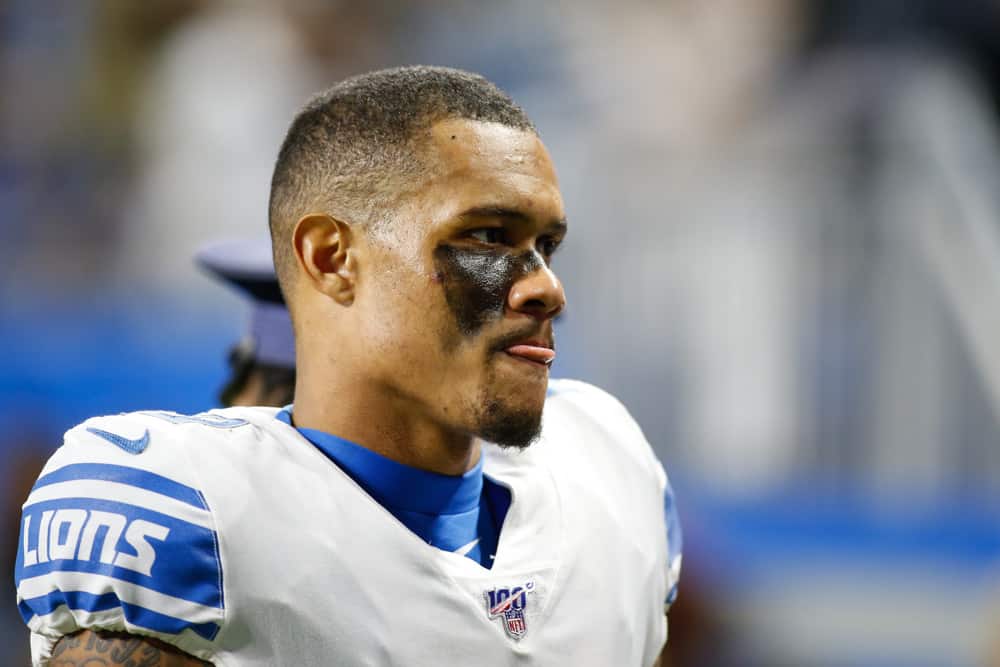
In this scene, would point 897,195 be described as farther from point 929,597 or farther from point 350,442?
point 350,442

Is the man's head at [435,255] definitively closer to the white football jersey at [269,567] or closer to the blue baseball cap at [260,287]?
the white football jersey at [269,567]

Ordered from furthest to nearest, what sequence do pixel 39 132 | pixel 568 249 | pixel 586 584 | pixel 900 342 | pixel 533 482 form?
1. pixel 39 132
2. pixel 568 249
3. pixel 900 342
4. pixel 533 482
5. pixel 586 584

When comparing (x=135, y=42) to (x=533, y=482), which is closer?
(x=533, y=482)

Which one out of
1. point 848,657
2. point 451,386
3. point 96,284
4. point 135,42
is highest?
point 135,42

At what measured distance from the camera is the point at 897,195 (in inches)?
183

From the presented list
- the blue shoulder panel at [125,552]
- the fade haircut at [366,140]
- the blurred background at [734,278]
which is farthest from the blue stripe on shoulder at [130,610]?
the blurred background at [734,278]

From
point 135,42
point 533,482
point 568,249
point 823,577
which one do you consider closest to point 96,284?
point 135,42

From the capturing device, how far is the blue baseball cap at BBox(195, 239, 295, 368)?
2498 millimetres

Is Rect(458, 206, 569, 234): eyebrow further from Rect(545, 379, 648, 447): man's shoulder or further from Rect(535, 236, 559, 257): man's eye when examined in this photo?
Rect(545, 379, 648, 447): man's shoulder

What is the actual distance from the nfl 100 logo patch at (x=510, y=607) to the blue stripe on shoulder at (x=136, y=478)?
38 centimetres

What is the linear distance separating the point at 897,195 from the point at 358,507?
348cm

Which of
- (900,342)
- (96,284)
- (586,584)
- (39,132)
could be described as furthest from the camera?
(39,132)

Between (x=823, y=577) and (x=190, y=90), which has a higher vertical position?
(x=190, y=90)

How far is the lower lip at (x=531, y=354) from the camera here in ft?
5.40
